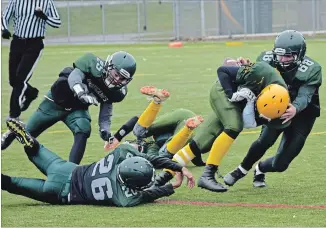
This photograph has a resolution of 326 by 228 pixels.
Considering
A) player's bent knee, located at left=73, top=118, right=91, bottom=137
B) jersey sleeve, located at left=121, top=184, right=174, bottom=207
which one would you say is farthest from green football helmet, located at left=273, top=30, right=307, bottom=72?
player's bent knee, located at left=73, top=118, right=91, bottom=137

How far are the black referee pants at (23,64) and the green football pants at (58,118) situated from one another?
115 inches

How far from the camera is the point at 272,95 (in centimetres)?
810

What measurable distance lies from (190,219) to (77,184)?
114cm

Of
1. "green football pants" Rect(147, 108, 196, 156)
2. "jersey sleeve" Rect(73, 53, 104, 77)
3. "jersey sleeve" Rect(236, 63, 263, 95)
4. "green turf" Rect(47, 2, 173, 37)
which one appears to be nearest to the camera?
A: "jersey sleeve" Rect(236, 63, 263, 95)

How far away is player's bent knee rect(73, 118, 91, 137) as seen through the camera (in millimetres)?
9309

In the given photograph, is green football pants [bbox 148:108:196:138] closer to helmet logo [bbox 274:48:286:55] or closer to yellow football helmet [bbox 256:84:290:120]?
helmet logo [bbox 274:48:286:55]

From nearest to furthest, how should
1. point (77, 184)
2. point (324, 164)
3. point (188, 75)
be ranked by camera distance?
1. point (77, 184)
2. point (324, 164)
3. point (188, 75)

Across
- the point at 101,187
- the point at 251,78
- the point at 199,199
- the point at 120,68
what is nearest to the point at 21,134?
the point at 101,187

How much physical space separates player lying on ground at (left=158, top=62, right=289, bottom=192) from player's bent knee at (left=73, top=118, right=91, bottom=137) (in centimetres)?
105

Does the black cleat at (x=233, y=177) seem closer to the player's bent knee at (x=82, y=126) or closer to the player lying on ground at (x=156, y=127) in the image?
the player lying on ground at (x=156, y=127)

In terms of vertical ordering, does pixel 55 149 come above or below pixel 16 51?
below

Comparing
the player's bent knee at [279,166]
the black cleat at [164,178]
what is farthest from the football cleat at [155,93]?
the player's bent knee at [279,166]

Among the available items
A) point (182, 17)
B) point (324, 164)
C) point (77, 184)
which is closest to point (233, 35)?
point (182, 17)

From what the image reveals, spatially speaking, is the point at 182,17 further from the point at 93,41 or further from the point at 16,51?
the point at 16,51
